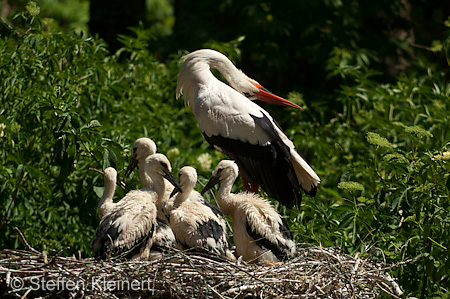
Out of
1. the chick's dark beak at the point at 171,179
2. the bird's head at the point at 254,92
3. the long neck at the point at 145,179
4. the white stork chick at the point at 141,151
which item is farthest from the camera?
the bird's head at the point at 254,92

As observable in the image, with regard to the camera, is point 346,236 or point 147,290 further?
point 346,236

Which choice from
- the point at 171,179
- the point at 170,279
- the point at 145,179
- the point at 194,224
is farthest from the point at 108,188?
the point at 170,279

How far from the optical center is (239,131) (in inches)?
243

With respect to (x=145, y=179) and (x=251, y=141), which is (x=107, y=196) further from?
(x=251, y=141)

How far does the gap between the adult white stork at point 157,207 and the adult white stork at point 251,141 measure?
60cm

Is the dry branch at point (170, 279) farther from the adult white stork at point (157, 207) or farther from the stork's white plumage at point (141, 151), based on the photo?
the stork's white plumage at point (141, 151)

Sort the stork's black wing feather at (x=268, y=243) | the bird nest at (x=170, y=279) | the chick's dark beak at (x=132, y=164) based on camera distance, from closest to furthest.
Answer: the bird nest at (x=170, y=279), the stork's black wing feather at (x=268, y=243), the chick's dark beak at (x=132, y=164)

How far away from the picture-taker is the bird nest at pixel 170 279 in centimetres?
471

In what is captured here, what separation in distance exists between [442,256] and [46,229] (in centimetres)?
398

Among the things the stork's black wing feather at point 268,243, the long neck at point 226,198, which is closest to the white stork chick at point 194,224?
the long neck at point 226,198

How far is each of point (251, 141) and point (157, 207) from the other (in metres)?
1.04

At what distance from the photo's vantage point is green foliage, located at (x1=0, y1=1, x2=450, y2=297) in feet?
18.3

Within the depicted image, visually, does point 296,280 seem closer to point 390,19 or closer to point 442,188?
point 442,188

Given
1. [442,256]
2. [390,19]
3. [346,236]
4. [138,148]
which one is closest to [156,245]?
[138,148]
